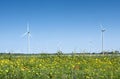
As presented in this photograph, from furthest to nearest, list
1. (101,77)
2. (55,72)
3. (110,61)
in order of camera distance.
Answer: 1. (110,61)
2. (55,72)
3. (101,77)

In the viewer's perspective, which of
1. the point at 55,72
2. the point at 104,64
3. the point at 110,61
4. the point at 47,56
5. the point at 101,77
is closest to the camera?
the point at 101,77

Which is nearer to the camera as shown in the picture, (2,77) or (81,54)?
(2,77)

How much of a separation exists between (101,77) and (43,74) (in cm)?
245

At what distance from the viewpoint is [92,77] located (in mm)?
15602

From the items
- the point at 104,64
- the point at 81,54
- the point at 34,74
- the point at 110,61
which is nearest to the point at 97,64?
the point at 104,64

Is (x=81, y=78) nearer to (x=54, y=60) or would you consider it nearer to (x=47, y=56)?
(x=54, y=60)

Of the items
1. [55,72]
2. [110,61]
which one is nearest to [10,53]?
[110,61]

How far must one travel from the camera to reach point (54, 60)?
24531 mm

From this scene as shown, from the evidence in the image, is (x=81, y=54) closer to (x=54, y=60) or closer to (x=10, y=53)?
(x=54, y=60)

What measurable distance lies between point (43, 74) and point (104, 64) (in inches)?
276

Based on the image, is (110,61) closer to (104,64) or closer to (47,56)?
(104,64)

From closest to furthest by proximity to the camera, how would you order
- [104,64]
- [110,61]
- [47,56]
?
[104,64] → [110,61] → [47,56]

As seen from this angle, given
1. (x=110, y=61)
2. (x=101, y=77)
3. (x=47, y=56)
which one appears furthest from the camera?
(x=47, y=56)

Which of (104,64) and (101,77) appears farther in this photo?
(104,64)
